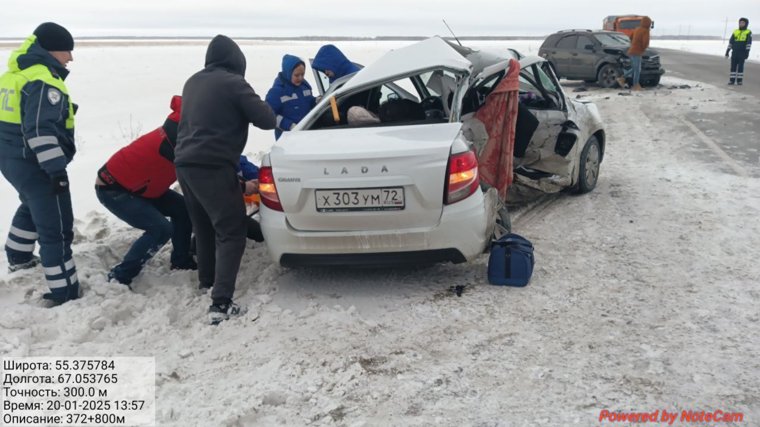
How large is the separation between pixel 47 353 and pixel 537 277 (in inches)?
130

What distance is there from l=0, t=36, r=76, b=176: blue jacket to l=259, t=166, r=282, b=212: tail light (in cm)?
131

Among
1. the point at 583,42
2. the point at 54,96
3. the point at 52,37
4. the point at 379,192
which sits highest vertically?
the point at 52,37

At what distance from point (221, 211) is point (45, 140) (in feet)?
4.02

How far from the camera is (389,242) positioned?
419cm

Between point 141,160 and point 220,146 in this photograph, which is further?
point 141,160

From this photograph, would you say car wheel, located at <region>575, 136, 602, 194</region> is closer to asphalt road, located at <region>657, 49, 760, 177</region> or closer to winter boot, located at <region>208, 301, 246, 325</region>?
asphalt road, located at <region>657, 49, 760, 177</region>

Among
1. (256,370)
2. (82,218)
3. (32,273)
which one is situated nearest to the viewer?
(256,370)

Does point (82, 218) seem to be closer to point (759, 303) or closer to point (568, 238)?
point (568, 238)

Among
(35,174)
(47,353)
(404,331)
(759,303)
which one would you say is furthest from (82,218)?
(759,303)

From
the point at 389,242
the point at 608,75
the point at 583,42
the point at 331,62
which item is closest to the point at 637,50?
the point at 608,75

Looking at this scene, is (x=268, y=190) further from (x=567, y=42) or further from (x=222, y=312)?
(x=567, y=42)

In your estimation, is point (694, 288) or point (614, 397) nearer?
point (614, 397)

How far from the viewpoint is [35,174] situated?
14.0 feet

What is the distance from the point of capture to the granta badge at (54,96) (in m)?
4.12
